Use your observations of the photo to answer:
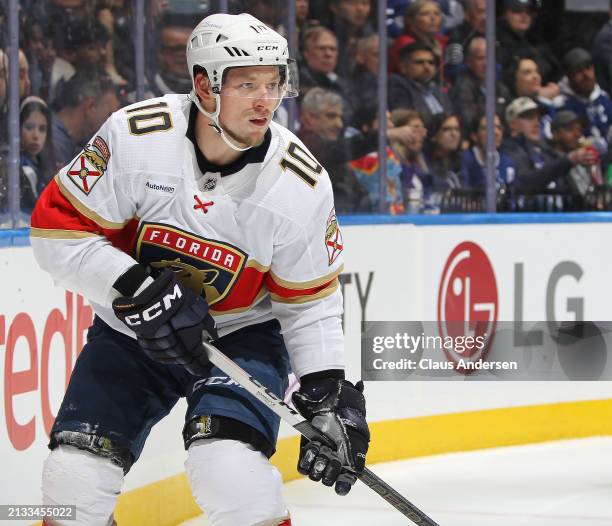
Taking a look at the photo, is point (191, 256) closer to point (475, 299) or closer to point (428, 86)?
point (475, 299)

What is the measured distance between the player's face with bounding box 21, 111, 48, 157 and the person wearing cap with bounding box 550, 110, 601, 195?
2701 mm

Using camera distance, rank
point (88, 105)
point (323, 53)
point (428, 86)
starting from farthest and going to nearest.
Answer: point (428, 86) → point (323, 53) → point (88, 105)

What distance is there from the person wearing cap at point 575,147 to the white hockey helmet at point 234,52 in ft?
10.8

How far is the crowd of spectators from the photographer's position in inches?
169

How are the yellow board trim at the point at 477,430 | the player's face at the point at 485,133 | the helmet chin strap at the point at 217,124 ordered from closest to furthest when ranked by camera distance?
1. the helmet chin strap at the point at 217,124
2. the yellow board trim at the point at 477,430
3. the player's face at the point at 485,133

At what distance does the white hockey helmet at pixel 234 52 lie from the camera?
256cm

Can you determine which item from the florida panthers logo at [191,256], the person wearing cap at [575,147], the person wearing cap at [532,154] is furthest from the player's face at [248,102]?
the person wearing cap at [575,147]

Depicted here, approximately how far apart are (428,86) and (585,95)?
0.77 m

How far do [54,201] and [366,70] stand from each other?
2.79m

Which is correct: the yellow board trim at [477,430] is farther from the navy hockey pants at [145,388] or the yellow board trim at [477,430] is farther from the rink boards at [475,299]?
the navy hockey pants at [145,388]

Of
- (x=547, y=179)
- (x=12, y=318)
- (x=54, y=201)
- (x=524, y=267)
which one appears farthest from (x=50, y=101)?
(x=547, y=179)

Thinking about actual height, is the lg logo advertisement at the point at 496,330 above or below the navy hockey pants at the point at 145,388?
below

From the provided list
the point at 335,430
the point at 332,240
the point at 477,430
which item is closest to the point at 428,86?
the point at 477,430

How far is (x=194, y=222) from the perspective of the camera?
257cm
